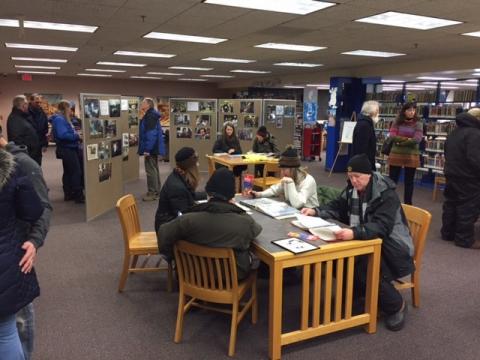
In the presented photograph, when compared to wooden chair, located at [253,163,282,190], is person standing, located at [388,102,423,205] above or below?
above

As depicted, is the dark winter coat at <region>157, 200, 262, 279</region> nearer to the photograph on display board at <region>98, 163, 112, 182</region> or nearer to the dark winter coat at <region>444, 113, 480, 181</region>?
the dark winter coat at <region>444, 113, 480, 181</region>

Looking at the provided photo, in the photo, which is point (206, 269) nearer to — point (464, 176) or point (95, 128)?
point (464, 176)

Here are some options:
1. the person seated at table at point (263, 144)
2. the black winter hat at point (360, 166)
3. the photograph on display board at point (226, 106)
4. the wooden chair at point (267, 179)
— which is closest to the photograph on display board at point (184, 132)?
the photograph on display board at point (226, 106)

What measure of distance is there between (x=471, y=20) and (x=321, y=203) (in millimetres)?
2936

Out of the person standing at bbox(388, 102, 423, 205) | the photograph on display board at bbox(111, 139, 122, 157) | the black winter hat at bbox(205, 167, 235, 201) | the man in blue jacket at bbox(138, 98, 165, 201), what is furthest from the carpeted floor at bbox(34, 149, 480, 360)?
the man in blue jacket at bbox(138, 98, 165, 201)

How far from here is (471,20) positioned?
472 cm

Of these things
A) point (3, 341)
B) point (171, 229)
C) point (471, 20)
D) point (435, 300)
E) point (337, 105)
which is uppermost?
point (471, 20)

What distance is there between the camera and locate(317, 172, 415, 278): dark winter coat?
8.69ft

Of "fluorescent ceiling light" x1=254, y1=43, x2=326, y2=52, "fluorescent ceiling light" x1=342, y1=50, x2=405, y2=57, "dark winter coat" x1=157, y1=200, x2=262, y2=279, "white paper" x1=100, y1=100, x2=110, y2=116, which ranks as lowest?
"dark winter coat" x1=157, y1=200, x2=262, y2=279

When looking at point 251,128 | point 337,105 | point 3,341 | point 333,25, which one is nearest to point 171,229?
point 3,341

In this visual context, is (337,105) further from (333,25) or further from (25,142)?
(25,142)

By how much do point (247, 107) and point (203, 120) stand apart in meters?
1.03

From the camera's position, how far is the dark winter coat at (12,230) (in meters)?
1.54

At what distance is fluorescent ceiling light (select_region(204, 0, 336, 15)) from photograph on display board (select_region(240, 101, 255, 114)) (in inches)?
173
